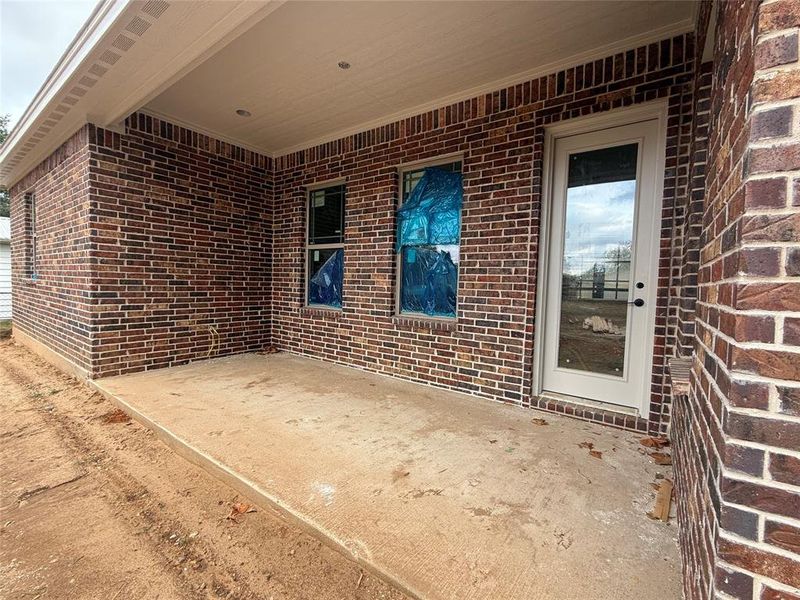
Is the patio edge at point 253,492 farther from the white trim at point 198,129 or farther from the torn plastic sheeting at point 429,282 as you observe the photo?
the white trim at point 198,129

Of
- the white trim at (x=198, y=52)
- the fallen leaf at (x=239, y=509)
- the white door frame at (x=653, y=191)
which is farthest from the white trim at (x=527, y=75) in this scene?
the fallen leaf at (x=239, y=509)

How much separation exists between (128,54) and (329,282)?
9.63 feet

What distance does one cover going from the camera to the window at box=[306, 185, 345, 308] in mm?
4891

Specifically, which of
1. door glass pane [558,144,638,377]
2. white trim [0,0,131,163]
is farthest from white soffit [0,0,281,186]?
door glass pane [558,144,638,377]

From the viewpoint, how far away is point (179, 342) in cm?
458

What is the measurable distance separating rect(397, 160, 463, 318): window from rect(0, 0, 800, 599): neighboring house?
0.03 m

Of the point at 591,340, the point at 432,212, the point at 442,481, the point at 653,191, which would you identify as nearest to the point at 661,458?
the point at 591,340

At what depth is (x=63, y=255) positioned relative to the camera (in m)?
4.52

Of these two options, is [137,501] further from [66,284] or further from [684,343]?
[66,284]

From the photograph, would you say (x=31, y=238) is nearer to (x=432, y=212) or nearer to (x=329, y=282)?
(x=329, y=282)

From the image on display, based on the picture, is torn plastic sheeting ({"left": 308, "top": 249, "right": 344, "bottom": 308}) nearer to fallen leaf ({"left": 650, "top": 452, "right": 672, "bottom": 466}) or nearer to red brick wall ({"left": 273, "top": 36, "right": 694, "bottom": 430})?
red brick wall ({"left": 273, "top": 36, "right": 694, "bottom": 430})

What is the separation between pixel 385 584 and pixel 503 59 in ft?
11.8

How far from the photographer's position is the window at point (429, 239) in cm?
383

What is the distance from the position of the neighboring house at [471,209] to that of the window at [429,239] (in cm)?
3
